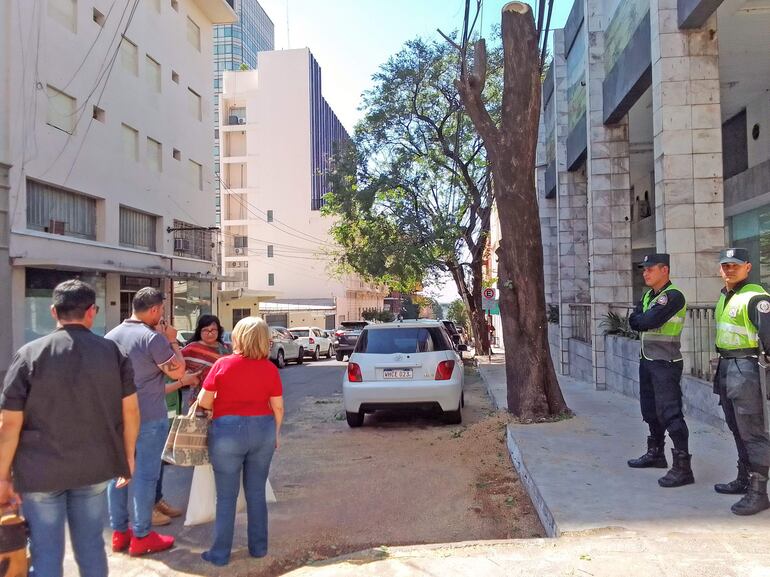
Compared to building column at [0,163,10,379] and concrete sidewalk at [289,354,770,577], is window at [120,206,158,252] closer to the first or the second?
building column at [0,163,10,379]

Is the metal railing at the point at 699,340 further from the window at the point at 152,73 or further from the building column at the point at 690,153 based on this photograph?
the window at the point at 152,73

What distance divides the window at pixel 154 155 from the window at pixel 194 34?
599cm

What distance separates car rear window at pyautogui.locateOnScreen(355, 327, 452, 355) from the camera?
29.2 feet

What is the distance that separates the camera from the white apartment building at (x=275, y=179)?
53500 millimetres

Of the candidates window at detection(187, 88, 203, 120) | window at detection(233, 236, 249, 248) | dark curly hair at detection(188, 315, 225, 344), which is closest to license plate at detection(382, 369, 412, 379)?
dark curly hair at detection(188, 315, 225, 344)

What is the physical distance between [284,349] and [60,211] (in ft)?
28.9

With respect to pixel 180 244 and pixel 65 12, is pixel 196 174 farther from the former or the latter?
pixel 65 12

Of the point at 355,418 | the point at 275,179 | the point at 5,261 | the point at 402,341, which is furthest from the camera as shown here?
the point at 275,179

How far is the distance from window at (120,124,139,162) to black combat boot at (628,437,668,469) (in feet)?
63.9

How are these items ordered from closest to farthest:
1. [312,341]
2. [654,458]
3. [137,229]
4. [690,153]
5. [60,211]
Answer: [654,458] < [690,153] < [60,211] < [137,229] < [312,341]

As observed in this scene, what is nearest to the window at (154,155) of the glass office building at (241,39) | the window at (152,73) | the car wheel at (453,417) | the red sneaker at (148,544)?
the window at (152,73)

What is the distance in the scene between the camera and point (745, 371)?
162 inches

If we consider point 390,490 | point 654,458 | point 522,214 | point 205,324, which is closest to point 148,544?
point 205,324

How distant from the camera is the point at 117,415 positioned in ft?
10.4
